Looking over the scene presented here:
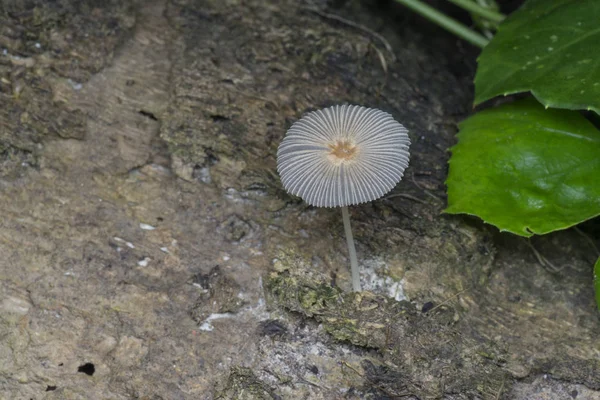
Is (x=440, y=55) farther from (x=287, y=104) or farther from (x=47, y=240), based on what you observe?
(x=47, y=240)

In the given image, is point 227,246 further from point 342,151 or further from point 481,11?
point 481,11

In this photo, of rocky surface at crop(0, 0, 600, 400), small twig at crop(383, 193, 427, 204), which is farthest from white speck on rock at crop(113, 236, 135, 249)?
small twig at crop(383, 193, 427, 204)

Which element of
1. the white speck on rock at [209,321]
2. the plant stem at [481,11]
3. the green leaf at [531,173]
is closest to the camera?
the white speck on rock at [209,321]

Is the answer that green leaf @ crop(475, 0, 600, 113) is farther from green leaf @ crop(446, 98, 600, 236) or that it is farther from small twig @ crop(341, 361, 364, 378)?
small twig @ crop(341, 361, 364, 378)

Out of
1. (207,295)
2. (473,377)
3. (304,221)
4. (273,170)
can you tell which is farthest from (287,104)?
(473,377)

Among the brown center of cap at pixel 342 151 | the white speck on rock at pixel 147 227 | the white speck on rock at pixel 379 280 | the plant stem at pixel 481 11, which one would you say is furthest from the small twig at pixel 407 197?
the plant stem at pixel 481 11

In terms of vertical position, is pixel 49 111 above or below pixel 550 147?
below

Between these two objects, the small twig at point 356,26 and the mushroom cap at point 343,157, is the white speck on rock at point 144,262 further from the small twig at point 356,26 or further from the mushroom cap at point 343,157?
the small twig at point 356,26
